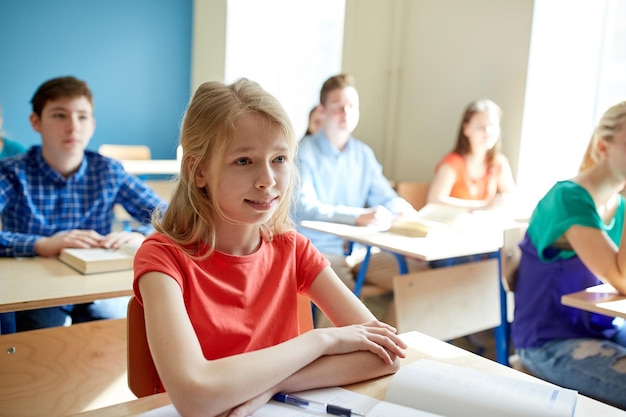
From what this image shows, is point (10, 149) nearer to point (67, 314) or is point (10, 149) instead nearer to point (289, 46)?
point (67, 314)

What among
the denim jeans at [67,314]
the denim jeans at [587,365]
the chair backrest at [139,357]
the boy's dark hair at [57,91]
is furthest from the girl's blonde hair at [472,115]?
the chair backrest at [139,357]

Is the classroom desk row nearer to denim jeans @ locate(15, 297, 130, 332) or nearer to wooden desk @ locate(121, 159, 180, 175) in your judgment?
denim jeans @ locate(15, 297, 130, 332)

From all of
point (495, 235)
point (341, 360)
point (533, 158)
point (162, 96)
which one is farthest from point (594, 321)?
point (162, 96)

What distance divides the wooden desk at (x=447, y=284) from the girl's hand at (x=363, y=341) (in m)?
Result: 1.22

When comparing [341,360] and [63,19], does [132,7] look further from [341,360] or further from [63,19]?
[341,360]

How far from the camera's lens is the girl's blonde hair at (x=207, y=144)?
118 centimetres

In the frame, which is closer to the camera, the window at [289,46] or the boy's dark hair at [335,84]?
the boy's dark hair at [335,84]

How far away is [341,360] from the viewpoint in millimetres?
1074

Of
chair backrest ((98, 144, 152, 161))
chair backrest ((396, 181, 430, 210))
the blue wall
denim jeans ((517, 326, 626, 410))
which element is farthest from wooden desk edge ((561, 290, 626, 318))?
the blue wall

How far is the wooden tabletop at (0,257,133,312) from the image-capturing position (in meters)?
1.57

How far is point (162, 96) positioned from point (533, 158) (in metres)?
4.02

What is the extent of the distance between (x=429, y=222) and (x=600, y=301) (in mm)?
1133

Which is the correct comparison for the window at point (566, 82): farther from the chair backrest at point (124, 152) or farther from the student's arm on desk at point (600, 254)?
the chair backrest at point (124, 152)

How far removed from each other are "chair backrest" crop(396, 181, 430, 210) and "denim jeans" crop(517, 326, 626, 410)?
6.27 feet
